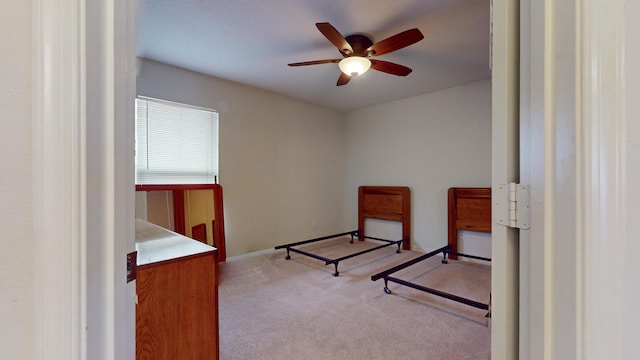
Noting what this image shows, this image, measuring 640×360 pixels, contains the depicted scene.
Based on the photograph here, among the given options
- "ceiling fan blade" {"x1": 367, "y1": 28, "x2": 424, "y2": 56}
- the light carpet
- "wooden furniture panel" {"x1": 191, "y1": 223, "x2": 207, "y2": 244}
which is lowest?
the light carpet

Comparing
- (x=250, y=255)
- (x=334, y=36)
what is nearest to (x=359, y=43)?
→ (x=334, y=36)

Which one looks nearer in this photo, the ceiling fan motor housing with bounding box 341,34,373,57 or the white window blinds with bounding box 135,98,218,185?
the ceiling fan motor housing with bounding box 341,34,373,57

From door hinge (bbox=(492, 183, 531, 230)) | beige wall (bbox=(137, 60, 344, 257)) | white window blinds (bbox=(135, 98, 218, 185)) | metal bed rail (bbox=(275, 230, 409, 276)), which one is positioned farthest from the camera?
beige wall (bbox=(137, 60, 344, 257))

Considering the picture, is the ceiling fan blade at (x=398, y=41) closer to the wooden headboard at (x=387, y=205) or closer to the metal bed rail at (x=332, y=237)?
the metal bed rail at (x=332, y=237)

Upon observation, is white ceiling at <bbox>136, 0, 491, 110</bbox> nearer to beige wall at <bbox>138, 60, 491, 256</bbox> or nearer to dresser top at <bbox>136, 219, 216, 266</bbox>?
beige wall at <bbox>138, 60, 491, 256</bbox>

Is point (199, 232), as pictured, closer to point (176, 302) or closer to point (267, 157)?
point (267, 157)

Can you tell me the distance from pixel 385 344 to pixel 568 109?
6.08 feet

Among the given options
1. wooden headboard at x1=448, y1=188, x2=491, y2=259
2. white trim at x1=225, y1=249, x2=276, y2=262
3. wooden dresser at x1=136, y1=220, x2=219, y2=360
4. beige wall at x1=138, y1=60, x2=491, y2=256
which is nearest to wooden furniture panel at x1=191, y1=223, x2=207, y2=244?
beige wall at x1=138, y1=60, x2=491, y2=256

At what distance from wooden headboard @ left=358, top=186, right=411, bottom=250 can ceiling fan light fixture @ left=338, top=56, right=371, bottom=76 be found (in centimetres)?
236

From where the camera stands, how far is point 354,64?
2352 mm
